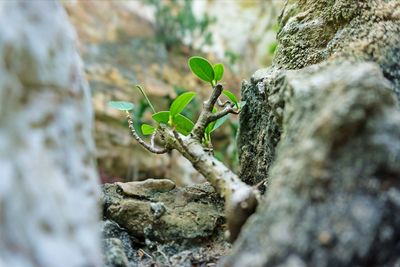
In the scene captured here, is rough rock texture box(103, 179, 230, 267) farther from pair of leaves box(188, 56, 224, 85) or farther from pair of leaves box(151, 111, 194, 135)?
pair of leaves box(188, 56, 224, 85)

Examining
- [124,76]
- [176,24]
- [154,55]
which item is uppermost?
[176,24]

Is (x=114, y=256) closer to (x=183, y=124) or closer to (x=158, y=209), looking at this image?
(x=158, y=209)

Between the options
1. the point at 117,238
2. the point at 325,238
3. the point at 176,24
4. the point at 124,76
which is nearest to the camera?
the point at 325,238

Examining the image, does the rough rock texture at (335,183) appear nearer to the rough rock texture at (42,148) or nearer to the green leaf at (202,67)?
the rough rock texture at (42,148)

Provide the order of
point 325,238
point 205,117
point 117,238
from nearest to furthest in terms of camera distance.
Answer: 1. point 325,238
2. point 117,238
3. point 205,117

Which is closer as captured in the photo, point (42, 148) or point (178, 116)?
point (42, 148)

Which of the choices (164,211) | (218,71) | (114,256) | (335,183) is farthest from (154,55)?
(335,183)

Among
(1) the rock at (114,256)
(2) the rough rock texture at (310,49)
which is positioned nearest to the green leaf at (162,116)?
(2) the rough rock texture at (310,49)
